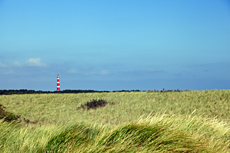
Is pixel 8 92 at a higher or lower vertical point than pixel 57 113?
higher

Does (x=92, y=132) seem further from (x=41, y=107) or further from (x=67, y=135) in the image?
(x=41, y=107)

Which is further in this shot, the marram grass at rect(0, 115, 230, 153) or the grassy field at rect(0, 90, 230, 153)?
the grassy field at rect(0, 90, 230, 153)

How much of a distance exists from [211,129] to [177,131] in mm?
2001

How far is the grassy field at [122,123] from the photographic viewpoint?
5023 mm

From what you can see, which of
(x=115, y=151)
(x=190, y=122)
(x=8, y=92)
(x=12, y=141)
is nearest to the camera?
(x=115, y=151)

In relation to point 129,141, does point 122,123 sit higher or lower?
higher

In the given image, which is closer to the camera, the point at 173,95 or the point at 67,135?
the point at 67,135

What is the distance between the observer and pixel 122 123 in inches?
245

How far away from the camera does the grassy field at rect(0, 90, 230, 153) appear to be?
5.02 m

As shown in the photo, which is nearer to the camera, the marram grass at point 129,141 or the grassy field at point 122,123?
the marram grass at point 129,141

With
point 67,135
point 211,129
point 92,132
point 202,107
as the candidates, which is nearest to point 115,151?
point 67,135

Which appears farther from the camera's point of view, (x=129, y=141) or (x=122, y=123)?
(x=122, y=123)

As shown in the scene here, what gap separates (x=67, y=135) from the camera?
5520 mm

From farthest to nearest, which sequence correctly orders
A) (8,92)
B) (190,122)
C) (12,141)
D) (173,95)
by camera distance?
(8,92) → (173,95) → (190,122) → (12,141)
